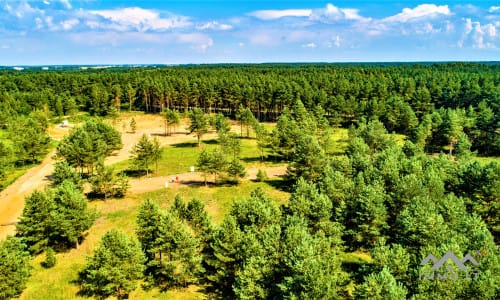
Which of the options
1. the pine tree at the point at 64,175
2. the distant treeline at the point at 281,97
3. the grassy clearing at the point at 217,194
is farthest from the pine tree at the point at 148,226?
the distant treeline at the point at 281,97

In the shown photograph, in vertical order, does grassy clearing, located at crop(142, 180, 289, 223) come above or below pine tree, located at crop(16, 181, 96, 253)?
below

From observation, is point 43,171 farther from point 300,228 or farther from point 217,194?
point 300,228

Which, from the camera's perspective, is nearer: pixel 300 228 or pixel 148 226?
pixel 300 228

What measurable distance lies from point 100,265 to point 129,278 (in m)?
3.08

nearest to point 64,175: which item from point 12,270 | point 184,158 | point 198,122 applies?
point 12,270

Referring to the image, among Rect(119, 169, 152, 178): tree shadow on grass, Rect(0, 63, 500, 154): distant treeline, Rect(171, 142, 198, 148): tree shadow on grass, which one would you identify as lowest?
Rect(119, 169, 152, 178): tree shadow on grass

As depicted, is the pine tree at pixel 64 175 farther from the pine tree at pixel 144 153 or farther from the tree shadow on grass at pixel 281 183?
the tree shadow on grass at pixel 281 183

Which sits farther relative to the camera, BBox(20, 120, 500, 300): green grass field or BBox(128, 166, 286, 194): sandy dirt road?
BBox(128, 166, 286, 194): sandy dirt road

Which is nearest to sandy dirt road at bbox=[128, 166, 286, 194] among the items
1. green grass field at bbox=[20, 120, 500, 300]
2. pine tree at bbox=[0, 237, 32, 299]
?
green grass field at bbox=[20, 120, 500, 300]

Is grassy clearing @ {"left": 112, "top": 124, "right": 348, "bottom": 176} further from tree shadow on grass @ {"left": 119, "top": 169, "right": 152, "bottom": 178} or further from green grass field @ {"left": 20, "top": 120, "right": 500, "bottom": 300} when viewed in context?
tree shadow on grass @ {"left": 119, "top": 169, "right": 152, "bottom": 178}

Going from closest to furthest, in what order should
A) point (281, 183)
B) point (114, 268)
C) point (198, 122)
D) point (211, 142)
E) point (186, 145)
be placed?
point (114, 268) < point (281, 183) < point (198, 122) < point (186, 145) < point (211, 142)

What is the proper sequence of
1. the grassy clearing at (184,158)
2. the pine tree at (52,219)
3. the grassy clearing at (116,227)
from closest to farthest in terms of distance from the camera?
the grassy clearing at (116,227)
the pine tree at (52,219)
the grassy clearing at (184,158)

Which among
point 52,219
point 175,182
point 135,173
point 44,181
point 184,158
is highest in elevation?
point 52,219

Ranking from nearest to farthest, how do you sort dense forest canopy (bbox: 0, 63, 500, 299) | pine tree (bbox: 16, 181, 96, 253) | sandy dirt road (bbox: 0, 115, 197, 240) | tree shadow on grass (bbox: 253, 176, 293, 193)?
dense forest canopy (bbox: 0, 63, 500, 299) → pine tree (bbox: 16, 181, 96, 253) → sandy dirt road (bbox: 0, 115, 197, 240) → tree shadow on grass (bbox: 253, 176, 293, 193)
